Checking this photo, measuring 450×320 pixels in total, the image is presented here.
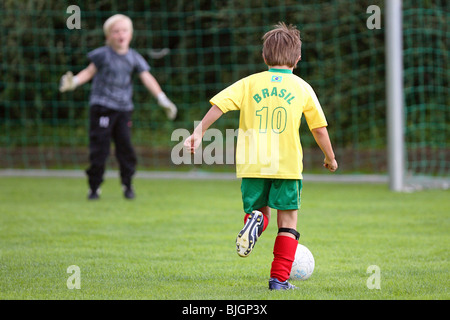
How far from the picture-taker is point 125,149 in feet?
26.4

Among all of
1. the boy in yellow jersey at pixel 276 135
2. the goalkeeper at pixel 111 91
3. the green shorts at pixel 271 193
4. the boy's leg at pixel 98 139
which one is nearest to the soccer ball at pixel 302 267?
the boy in yellow jersey at pixel 276 135

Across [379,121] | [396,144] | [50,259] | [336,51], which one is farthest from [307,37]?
[50,259]

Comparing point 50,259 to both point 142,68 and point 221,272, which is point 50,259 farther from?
point 142,68

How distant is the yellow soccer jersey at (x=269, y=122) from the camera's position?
3.88 m

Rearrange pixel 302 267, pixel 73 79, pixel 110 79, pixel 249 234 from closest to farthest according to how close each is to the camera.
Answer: pixel 249 234 < pixel 302 267 < pixel 73 79 < pixel 110 79

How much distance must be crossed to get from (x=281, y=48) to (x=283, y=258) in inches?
41.3

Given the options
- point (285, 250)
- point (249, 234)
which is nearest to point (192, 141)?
point (249, 234)

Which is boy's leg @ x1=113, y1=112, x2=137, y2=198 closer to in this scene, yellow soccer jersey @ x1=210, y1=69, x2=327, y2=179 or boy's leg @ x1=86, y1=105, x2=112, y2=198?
boy's leg @ x1=86, y1=105, x2=112, y2=198

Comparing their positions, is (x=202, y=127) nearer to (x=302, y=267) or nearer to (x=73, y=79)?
(x=302, y=267)

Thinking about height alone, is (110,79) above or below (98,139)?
above

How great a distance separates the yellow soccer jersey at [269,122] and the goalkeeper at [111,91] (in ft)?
12.6

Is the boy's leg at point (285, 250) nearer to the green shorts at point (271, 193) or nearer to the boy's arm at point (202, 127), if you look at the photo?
the green shorts at point (271, 193)

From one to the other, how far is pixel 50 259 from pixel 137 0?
314 inches

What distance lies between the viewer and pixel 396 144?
8492 mm
